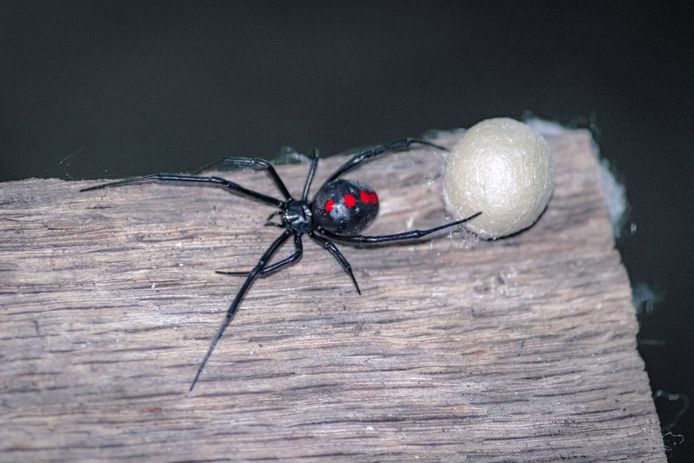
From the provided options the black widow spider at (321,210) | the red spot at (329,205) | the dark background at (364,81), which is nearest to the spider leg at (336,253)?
the black widow spider at (321,210)

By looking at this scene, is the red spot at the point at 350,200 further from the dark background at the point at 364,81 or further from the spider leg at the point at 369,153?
the dark background at the point at 364,81

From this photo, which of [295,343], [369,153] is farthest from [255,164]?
[295,343]

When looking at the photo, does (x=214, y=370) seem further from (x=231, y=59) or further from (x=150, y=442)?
(x=231, y=59)

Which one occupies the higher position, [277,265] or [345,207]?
[345,207]

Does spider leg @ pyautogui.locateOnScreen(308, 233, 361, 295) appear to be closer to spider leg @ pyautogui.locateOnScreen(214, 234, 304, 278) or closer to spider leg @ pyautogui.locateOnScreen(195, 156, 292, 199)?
spider leg @ pyautogui.locateOnScreen(214, 234, 304, 278)

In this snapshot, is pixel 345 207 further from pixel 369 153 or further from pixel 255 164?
pixel 255 164

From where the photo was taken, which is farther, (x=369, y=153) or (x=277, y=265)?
(x=369, y=153)
